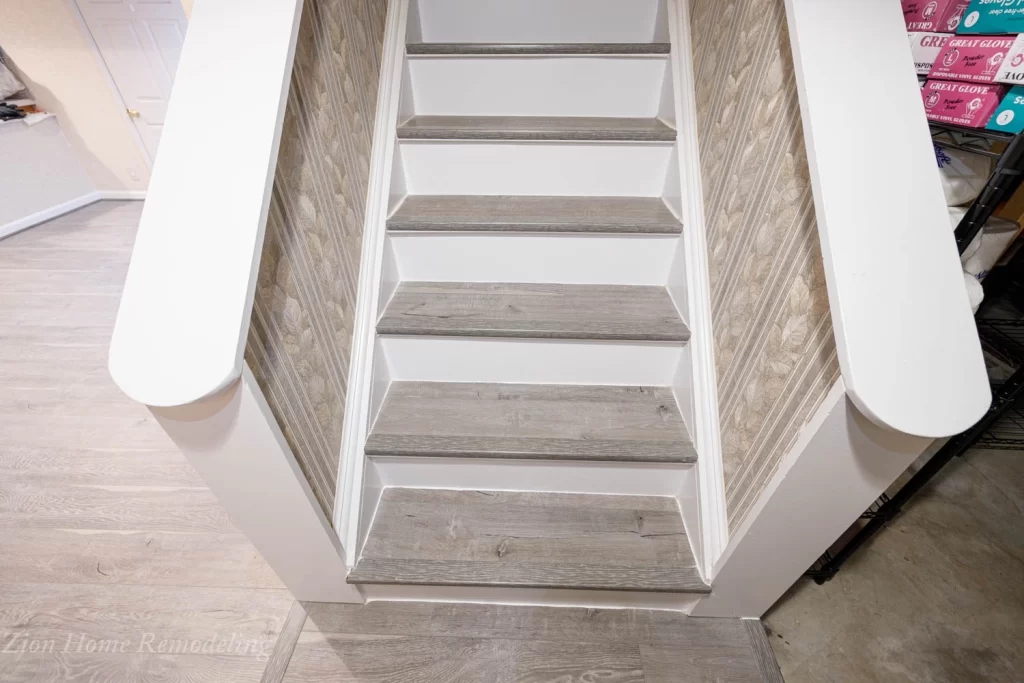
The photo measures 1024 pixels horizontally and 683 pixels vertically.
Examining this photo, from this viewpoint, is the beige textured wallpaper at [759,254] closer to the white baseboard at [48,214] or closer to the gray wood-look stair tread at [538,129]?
the gray wood-look stair tread at [538,129]

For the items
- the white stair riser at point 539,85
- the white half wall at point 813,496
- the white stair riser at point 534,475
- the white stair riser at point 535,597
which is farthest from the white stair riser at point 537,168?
the white stair riser at point 535,597

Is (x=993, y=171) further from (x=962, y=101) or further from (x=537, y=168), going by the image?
(x=537, y=168)

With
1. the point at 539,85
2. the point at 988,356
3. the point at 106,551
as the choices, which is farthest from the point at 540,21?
the point at 106,551

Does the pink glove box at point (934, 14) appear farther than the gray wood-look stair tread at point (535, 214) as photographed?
No

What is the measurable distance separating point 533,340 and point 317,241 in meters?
0.52

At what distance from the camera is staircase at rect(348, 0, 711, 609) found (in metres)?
1.10

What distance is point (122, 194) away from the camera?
378 centimetres

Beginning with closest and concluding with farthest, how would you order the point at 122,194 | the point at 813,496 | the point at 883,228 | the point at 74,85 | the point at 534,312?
1. the point at 883,228
2. the point at 813,496
3. the point at 534,312
4. the point at 74,85
5. the point at 122,194

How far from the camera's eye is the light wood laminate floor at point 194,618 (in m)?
1.10

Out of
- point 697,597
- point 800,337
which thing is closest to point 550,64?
point 800,337

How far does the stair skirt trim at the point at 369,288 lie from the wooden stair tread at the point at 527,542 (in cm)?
12

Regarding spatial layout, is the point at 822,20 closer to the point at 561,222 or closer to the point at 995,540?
the point at 561,222

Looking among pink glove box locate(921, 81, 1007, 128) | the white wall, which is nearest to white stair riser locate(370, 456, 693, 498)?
pink glove box locate(921, 81, 1007, 128)

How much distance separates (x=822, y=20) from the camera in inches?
27.4
